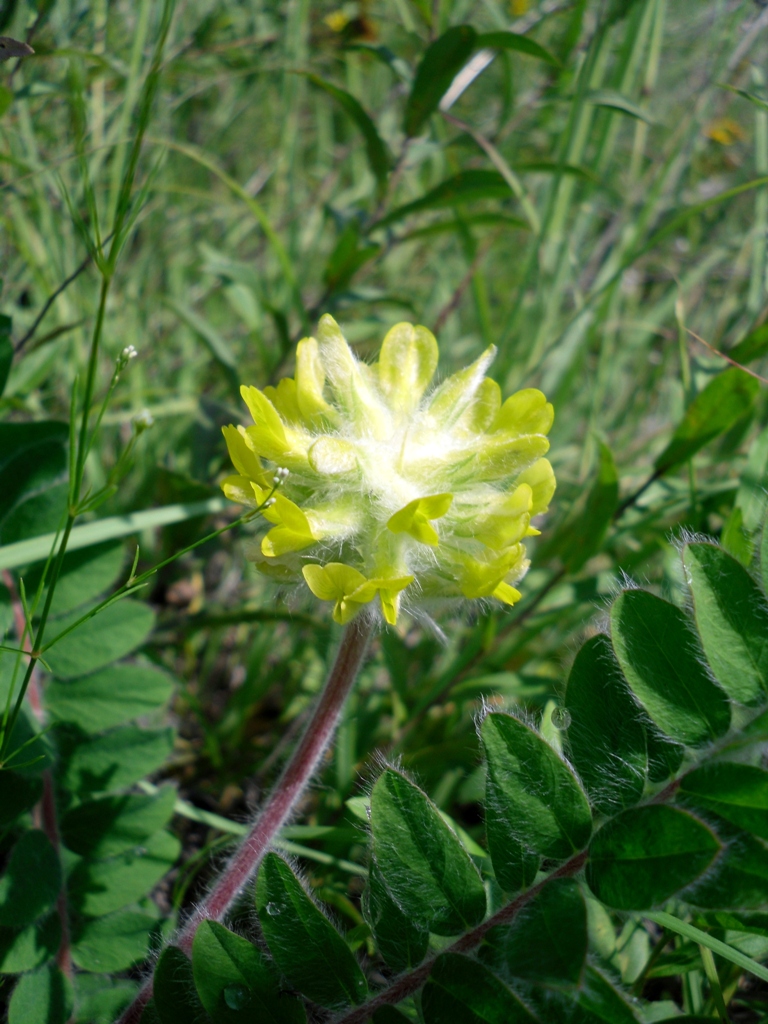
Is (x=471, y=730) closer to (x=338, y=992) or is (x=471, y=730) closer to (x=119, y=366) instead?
(x=338, y=992)

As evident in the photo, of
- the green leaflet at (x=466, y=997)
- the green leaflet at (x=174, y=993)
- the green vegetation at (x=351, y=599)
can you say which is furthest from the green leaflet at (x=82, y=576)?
the green leaflet at (x=466, y=997)

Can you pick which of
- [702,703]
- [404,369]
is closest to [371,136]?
[404,369]

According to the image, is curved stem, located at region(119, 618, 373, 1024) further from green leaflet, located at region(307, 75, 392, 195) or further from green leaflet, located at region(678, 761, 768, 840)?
green leaflet, located at region(307, 75, 392, 195)

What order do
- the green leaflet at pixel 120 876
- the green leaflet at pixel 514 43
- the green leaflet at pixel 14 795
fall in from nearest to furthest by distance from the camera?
the green leaflet at pixel 14 795
the green leaflet at pixel 120 876
the green leaflet at pixel 514 43

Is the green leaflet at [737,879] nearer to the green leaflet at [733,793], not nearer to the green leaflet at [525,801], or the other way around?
the green leaflet at [733,793]

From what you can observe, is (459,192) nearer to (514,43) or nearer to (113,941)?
(514,43)
